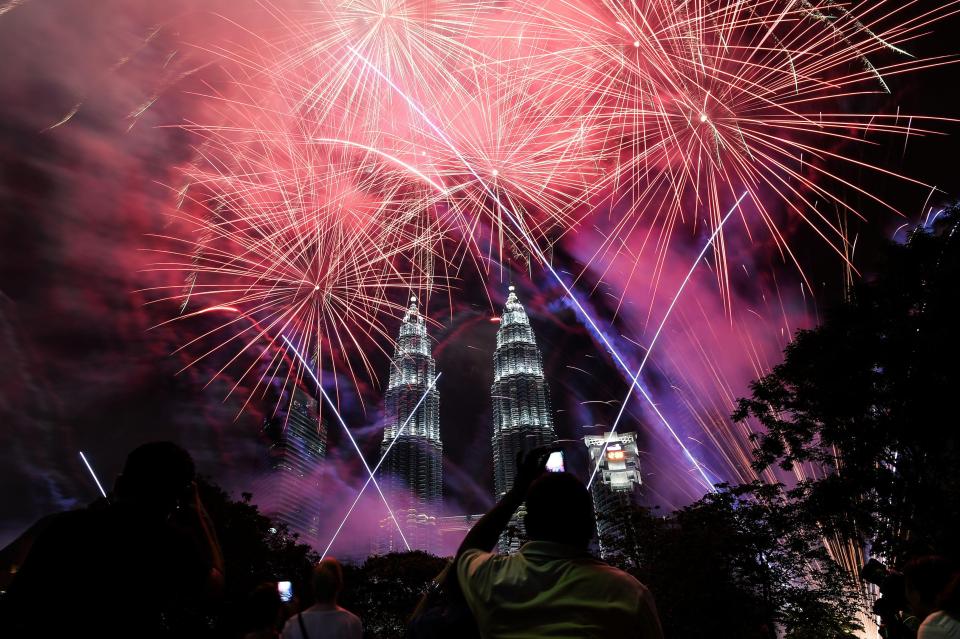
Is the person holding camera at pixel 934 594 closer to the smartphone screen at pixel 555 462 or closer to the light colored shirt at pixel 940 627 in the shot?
the light colored shirt at pixel 940 627

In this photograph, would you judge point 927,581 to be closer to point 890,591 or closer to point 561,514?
point 890,591

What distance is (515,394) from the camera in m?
116

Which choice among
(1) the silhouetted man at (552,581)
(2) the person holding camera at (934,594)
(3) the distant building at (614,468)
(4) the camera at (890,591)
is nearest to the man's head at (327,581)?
(1) the silhouetted man at (552,581)

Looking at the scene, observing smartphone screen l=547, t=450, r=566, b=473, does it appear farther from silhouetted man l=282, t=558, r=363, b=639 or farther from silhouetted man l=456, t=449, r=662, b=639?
silhouetted man l=282, t=558, r=363, b=639

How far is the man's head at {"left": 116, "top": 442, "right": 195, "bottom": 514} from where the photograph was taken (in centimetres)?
254

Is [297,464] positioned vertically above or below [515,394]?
below

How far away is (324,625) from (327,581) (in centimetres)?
28

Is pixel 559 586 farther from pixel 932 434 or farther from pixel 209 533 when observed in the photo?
pixel 932 434

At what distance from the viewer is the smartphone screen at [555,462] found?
102 inches

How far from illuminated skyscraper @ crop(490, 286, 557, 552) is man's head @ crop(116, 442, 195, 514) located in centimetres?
11017

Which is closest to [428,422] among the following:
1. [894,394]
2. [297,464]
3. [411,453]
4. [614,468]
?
[411,453]

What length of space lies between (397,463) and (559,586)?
114714 mm

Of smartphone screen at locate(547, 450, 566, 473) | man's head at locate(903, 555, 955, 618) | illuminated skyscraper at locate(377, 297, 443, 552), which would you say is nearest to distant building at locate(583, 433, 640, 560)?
illuminated skyscraper at locate(377, 297, 443, 552)

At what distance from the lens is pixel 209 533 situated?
2.75 meters
